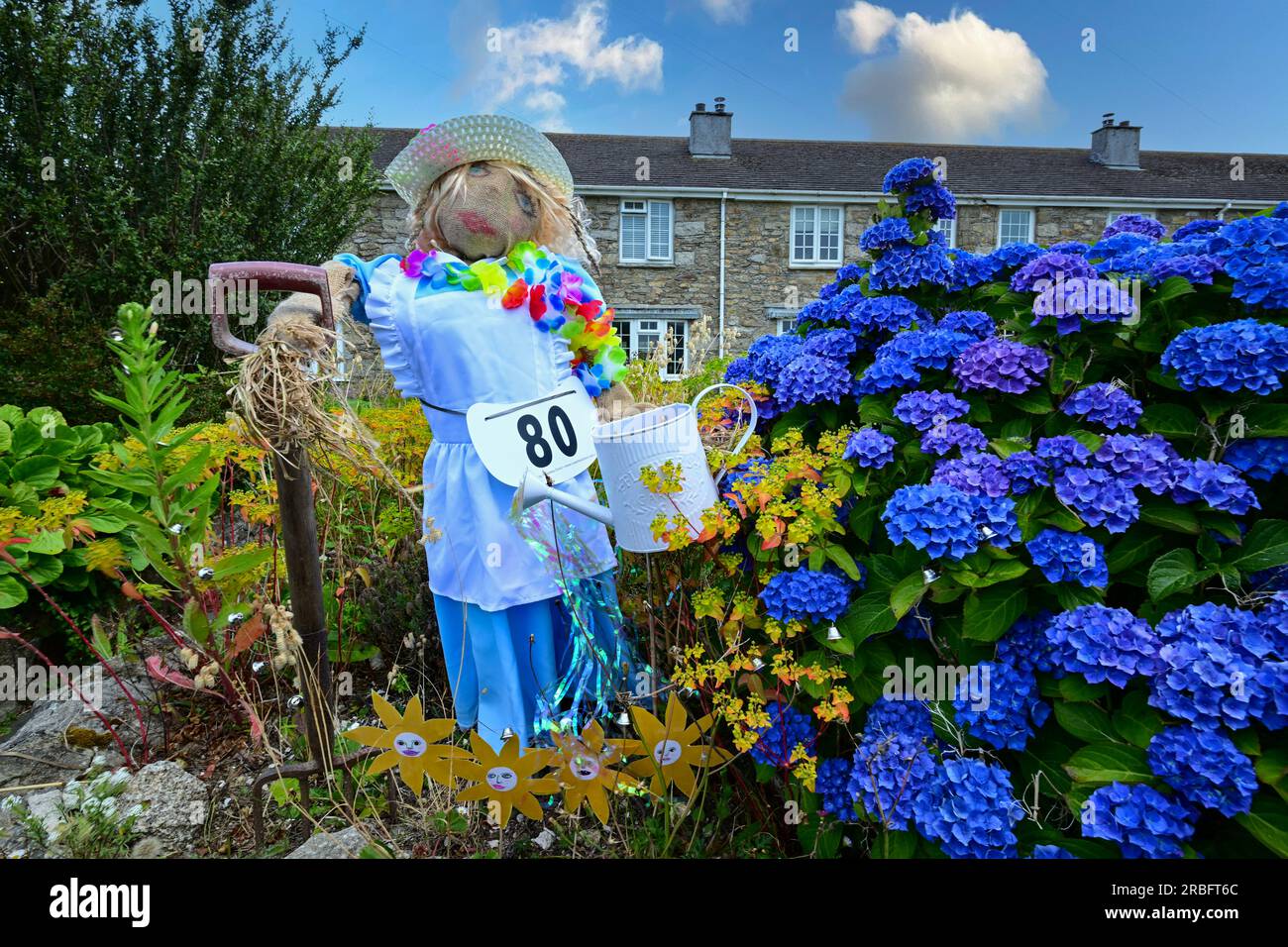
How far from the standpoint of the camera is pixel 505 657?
6.95 feet

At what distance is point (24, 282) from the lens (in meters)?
6.15

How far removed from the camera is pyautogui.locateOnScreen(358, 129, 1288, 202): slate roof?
50.9 feet

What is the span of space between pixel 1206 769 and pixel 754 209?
48.4 ft

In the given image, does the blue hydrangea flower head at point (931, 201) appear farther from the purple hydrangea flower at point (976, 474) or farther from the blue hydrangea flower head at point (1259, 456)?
the blue hydrangea flower head at point (1259, 456)

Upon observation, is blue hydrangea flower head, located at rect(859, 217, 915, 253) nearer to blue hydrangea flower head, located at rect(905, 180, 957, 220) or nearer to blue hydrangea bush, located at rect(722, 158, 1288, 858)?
blue hydrangea flower head, located at rect(905, 180, 957, 220)

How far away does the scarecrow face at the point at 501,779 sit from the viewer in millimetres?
1724

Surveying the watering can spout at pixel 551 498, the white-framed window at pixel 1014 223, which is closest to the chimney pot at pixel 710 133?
the white-framed window at pixel 1014 223

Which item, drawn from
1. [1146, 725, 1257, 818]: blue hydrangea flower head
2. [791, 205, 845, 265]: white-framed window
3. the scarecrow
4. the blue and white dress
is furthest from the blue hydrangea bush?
[791, 205, 845, 265]: white-framed window

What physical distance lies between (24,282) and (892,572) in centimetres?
756

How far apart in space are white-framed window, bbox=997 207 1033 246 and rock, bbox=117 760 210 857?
16.9 m

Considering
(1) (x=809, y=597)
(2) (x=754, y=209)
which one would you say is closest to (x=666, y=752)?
(1) (x=809, y=597)
